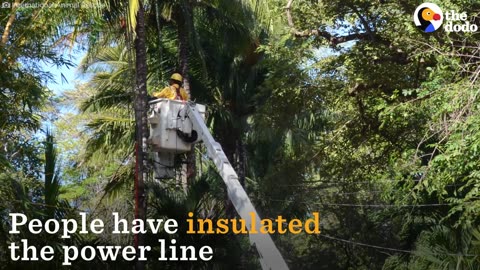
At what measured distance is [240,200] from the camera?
9.28 metres

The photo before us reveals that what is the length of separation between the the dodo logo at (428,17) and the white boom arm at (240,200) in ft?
11.9

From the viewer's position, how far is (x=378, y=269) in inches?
599

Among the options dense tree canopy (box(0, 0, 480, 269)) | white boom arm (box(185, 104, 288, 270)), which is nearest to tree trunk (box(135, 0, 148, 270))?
dense tree canopy (box(0, 0, 480, 269))

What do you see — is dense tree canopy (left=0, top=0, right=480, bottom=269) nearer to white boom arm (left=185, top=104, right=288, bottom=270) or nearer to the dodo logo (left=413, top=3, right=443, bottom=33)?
the dodo logo (left=413, top=3, right=443, bottom=33)

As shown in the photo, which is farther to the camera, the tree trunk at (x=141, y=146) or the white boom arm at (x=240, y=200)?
the tree trunk at (x=141, y=146)

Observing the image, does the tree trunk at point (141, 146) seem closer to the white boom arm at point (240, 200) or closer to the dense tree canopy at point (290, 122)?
the dense tree canopy at point (290, 122)

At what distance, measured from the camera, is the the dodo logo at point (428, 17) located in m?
10.5

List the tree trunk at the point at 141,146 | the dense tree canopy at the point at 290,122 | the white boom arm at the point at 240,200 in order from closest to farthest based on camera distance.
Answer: the white boom arm at the point at 240,200 < the dense tree canopy at the point at 290,122 < the tree trunk at the point at 141,146

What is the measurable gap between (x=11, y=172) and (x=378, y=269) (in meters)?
8.21

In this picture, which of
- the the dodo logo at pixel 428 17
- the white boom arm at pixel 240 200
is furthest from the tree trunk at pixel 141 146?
the the dodo logo at pixel 428 17

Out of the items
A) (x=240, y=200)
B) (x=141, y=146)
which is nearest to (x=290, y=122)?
(x=141, y=146)

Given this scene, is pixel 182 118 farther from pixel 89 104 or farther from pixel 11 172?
pixel 89 104

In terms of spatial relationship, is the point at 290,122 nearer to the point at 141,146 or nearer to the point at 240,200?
the point at 141,146

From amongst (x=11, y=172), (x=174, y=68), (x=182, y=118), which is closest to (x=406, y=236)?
(x=182, y=118)
